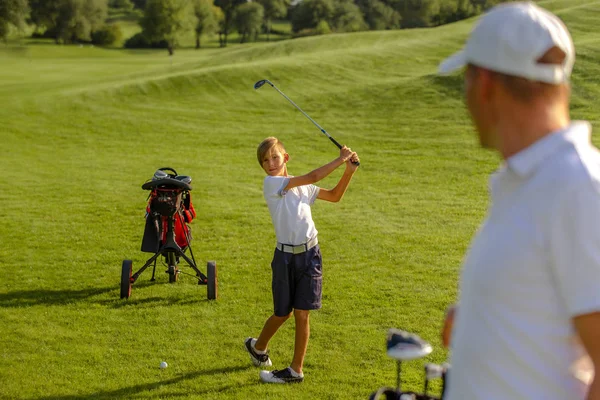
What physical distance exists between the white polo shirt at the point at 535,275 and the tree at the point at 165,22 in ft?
224

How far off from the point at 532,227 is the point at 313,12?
78431 millimetres

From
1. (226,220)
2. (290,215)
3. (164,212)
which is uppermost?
(290,215)

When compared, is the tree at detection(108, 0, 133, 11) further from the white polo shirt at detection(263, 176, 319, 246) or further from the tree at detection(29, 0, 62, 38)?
the white polo shirt at detection(263, 176, 319, 246)

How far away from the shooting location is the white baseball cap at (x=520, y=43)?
2.04 meters

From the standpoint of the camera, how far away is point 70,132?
23156mm

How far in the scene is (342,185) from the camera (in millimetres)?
6070

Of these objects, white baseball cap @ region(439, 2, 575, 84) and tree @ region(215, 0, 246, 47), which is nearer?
white baseball cap @ region(439, 2, 575, 84)

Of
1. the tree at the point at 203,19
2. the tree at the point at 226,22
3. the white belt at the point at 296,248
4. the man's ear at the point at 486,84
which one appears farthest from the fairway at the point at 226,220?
the tree at the point at 226,22

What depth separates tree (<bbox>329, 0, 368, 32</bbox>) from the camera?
243 feet

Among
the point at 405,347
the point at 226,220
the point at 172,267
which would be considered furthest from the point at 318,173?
the point at 226,220

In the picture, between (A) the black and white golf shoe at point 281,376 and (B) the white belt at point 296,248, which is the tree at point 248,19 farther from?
(A) the black and white golf shoe at point 281,376

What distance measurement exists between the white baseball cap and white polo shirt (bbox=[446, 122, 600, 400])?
174 mm

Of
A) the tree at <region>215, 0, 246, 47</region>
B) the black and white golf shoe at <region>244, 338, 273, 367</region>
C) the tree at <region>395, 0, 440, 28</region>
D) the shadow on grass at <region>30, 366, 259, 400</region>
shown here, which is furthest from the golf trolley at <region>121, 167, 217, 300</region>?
the tree at <region>215, 0, 246, 47</region>

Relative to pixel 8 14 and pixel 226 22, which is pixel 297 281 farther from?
pixel 226 22
